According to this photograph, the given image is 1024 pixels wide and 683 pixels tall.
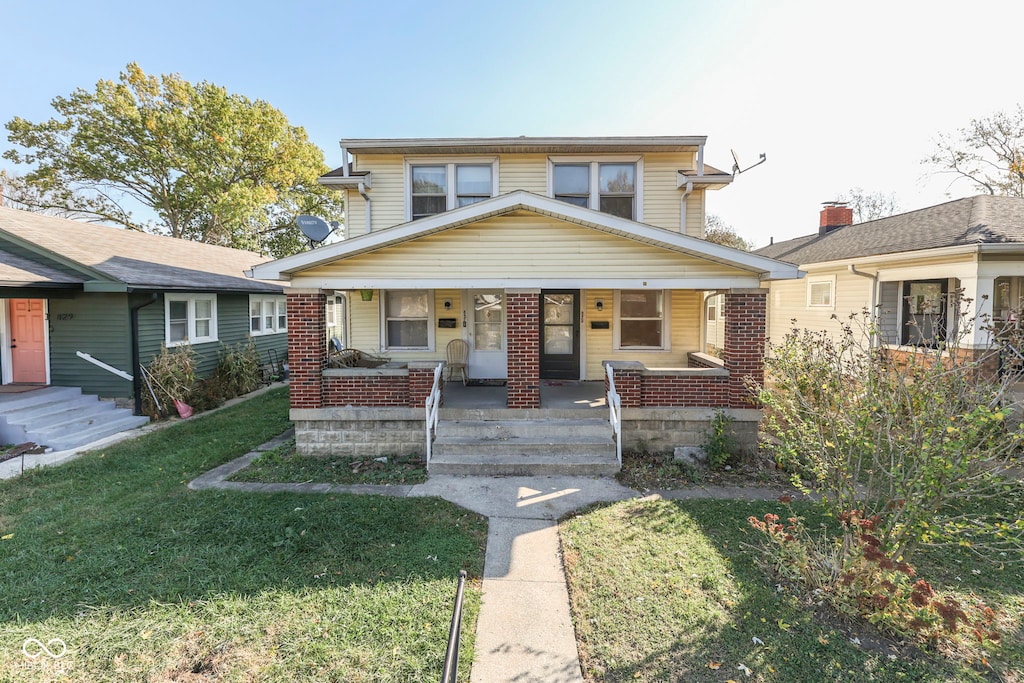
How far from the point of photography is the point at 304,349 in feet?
24.0

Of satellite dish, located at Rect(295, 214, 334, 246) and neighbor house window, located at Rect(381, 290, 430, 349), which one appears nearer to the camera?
satellite dish, located at Rect(295, 214, 334, 246)

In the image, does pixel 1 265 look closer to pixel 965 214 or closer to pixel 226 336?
pixel 226 336

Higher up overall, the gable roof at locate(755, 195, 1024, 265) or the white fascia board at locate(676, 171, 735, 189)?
the white fascia board at locate(676, 171, 735, 189)

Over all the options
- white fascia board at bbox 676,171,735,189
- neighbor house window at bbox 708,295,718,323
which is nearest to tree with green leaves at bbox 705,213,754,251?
neighbor house window at bbox 708,295,718,323

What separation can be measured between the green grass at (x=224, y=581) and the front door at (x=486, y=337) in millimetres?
4627

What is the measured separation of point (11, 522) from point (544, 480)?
6.32 m

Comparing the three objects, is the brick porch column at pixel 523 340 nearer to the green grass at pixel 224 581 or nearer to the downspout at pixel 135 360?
the green grass at pixel 224 581

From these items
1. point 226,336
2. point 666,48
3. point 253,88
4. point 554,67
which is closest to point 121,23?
point 253,88

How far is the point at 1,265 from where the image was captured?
28.1ft

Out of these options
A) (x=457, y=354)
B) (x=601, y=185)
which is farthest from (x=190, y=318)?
(x=601, y=185)

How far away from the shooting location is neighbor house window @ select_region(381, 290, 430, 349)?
998cm

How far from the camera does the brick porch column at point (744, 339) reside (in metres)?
7.20

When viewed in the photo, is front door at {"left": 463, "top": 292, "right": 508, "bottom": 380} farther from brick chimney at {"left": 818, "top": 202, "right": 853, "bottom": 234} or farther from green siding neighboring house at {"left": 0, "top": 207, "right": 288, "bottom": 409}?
brick chimney at {"left": 818, "top": 202, "right": 853, "bottom": 234}

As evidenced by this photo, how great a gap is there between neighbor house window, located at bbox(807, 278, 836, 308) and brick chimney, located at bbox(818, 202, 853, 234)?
413cm
